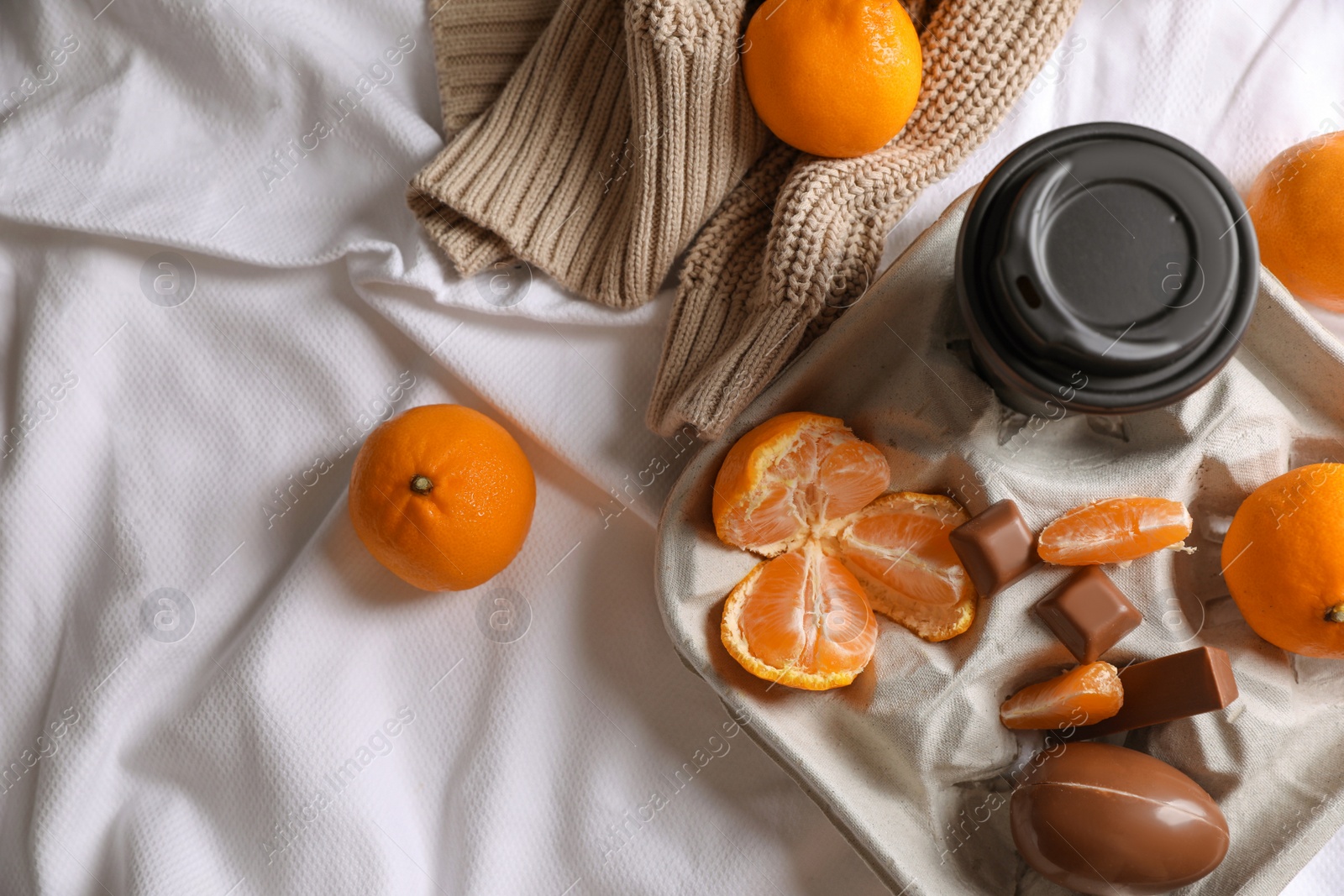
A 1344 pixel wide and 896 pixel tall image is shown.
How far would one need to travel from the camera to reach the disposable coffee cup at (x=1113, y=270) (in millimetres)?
633

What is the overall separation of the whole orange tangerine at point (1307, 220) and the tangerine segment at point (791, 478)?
0.43m

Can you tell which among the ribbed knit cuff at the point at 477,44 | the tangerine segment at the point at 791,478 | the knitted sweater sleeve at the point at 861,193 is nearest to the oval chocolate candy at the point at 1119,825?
the tangerine segment at the point at 791,478

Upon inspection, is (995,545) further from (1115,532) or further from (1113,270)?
(1113,270)

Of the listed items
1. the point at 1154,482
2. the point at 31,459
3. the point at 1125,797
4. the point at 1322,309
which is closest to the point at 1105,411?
the point at 1154,482

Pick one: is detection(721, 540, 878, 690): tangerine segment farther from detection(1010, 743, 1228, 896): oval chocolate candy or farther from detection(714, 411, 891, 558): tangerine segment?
detection(1010, 743, 1228, 896): oval chocolate candy

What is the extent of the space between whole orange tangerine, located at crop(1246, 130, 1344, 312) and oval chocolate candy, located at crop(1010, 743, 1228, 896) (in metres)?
0.46

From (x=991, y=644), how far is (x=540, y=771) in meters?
0.46

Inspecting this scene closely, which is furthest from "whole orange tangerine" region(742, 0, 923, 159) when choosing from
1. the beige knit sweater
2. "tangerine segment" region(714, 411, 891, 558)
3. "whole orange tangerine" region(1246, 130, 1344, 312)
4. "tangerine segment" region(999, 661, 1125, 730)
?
"tangerine segment" region(999, 661, 1125, 730)

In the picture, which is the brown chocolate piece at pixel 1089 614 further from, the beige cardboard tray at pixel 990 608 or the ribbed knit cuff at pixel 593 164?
the ribbed knit cuff at pixel 593 164

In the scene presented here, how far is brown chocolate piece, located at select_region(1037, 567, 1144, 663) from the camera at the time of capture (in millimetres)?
740

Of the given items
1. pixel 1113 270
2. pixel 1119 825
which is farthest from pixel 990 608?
pixel 1113 270

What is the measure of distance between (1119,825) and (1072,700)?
10 centimetres

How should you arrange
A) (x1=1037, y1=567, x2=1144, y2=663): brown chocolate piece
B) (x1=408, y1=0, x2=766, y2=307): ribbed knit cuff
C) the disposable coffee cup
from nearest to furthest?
the disposable coffee cup
(x1=1037, y1=567, x2=1144, y2=663): brown chocolate piece
(x1=408, y1=0, x2=766, y2=307): ribbed knit cuff

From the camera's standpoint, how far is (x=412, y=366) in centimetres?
97
